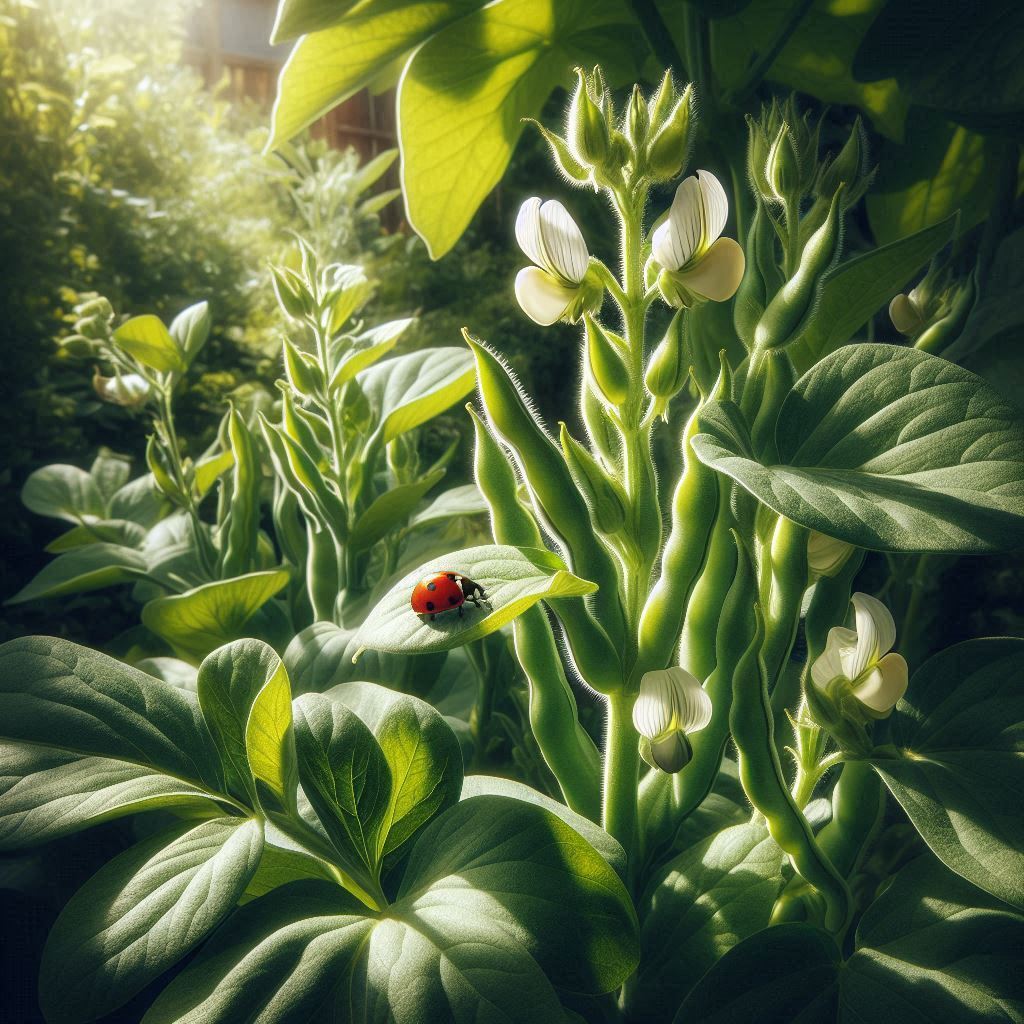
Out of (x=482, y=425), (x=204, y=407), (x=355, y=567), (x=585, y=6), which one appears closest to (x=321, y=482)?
(x=355, y=567)

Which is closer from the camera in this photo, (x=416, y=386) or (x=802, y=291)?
(x=802, y=291)

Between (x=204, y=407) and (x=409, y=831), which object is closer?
(x=409, y=831)

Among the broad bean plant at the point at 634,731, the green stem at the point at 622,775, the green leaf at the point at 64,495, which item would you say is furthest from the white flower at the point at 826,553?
the green leaf at the point at 64,495

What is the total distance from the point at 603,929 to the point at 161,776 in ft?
0.63

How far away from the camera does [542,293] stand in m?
0.36

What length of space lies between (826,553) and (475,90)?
1.35 feet

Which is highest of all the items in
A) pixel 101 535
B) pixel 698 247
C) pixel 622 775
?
pixel 698 247

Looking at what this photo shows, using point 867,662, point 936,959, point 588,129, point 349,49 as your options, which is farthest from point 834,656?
point 349,49

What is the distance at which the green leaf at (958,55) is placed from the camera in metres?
0.49

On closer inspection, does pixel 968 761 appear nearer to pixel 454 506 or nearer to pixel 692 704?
pixel 692 704

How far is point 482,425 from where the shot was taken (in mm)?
396

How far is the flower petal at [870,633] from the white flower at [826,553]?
0.02 metres

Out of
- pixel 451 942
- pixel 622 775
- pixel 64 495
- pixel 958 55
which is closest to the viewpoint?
pixel 451 942

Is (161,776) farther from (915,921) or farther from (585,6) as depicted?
(585,6)
